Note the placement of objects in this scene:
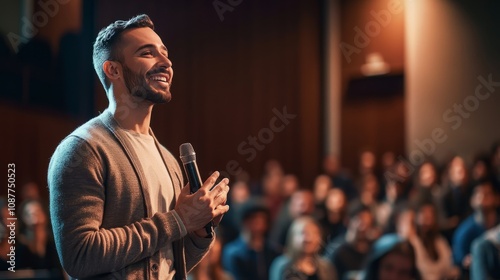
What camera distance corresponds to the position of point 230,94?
7.40m

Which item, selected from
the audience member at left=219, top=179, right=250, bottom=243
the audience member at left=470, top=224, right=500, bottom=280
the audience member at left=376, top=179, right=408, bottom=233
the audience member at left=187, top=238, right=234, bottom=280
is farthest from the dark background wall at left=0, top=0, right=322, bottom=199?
the audience member at left=470, top=224, right=500, bottom=280

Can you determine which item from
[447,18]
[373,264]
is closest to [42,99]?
[373,264]

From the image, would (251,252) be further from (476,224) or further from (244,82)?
(244,82)

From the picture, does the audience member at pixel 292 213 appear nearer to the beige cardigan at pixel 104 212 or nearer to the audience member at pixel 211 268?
the audience member at pixel 211 268

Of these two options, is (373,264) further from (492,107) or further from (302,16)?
(302,16)

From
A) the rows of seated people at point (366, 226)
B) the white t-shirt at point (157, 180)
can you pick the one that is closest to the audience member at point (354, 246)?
the rows of seated people at point (366, 226)

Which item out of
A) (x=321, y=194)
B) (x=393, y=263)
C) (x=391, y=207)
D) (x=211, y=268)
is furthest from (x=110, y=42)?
(x=321, y=194)

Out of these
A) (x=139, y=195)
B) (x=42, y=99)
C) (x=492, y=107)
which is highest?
(x=139, y=195)

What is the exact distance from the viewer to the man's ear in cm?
117

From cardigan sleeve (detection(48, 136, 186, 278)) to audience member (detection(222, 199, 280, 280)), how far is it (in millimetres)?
3381

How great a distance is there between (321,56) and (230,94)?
1362mm

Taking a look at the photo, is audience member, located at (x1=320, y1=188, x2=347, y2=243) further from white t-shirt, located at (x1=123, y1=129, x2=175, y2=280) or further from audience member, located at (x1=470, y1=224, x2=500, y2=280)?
white t-shirt, located at (x1=123, y1=129, x2=175, y2=280)

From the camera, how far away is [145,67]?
3.80ft

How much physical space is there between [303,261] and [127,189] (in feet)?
9.78
